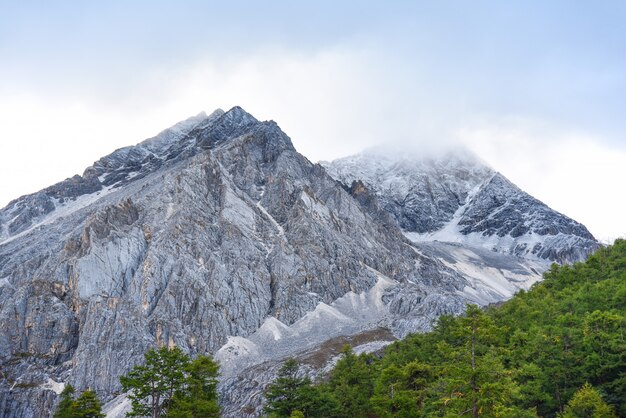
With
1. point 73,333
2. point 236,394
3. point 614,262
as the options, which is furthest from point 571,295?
point 73,333

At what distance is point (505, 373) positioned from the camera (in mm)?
37250

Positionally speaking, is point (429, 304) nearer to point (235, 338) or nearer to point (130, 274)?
point (235, 338)

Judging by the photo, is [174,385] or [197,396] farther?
[174,385]

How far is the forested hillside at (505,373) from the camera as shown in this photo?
37812 mm

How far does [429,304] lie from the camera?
167375 mm

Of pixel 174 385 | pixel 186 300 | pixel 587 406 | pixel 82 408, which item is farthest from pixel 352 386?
pixel 186 300

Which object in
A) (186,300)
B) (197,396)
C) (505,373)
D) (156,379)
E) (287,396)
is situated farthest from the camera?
(186,300)

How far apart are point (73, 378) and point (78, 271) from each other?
1382 inches

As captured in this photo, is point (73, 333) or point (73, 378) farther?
point (73, 333)

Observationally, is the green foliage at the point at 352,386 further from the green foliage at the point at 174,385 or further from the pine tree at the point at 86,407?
the pine tree at the point at 86,407

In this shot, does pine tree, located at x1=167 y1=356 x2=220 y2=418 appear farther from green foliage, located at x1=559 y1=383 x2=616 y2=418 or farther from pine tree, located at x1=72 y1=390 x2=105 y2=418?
green foliage, located at x1=559 y1=383 x2=616 y2=418

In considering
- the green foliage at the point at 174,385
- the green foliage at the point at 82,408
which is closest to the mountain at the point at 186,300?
the green foliage at the point at 82,408

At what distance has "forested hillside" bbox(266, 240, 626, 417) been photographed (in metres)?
37.8

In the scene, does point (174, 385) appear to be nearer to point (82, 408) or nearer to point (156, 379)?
point (156, 379)
